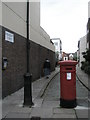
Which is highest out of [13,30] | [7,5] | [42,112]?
[7,5]

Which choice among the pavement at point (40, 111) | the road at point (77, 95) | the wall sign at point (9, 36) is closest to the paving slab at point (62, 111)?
the pavement at point (40, 111)

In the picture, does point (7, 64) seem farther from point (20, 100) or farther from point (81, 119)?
point (81, 119)

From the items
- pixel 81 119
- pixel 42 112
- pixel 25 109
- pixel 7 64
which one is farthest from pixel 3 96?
pixel 81 119

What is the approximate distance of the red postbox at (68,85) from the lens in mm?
7211

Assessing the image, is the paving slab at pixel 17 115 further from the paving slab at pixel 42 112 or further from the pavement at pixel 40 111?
the paving slab at pixel 42 112

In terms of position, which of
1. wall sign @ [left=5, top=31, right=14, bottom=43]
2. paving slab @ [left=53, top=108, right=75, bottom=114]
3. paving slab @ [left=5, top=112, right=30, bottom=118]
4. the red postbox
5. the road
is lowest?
paving slab @ [left=5, top=112, right=30, bottom=118]

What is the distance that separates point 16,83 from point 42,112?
423cm

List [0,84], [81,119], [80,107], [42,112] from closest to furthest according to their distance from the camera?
[81,119]
[42,112]
[80,107]
[0,84]

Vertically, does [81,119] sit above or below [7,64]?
below

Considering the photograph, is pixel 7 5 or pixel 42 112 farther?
pixel 7 5

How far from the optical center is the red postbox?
23.7 feet

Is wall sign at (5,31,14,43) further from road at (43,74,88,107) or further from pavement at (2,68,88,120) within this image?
road at (43,74,88,107)

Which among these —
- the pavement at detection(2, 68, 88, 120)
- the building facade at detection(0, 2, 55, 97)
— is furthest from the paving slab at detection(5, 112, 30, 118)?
the building facade at detection(0, 2, 55, 97)

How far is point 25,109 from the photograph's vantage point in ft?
22.7
